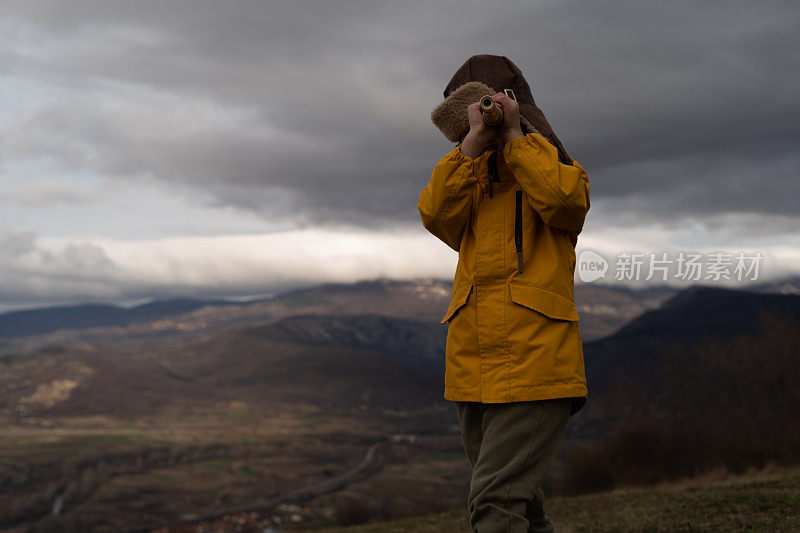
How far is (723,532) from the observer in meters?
6.88

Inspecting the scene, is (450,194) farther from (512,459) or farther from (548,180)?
(512,459)

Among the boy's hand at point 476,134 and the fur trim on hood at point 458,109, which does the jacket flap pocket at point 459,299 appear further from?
the fur trim on hood at point 458,109

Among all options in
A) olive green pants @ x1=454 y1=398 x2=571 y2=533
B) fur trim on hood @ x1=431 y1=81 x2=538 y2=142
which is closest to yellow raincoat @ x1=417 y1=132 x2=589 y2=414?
olive green pants @ x1=454 y1=398 x2=571 y2=533

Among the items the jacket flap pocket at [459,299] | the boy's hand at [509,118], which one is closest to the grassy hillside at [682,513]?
the jacket flap pocket at [459,299]

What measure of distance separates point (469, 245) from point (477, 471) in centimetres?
146

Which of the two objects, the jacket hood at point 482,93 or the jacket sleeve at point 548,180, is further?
the jacket hood at point 482,93

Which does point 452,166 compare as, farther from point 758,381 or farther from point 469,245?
point 758,381

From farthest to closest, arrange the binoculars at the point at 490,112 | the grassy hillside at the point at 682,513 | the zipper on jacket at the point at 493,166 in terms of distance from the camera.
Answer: the grassy hillside at the point at 682,513 → the zipper on jacket at the point at 493,166 → the binoculars at the point at 490,112

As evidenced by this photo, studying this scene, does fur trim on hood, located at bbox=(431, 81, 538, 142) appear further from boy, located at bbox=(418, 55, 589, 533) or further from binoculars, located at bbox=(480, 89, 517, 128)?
binoculars, located at bbox=(480, 89, 517, 128)

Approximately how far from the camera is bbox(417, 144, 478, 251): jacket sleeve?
4039mm

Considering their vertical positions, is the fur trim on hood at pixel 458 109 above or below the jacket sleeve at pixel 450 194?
above

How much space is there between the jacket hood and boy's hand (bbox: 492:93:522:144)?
166 mm

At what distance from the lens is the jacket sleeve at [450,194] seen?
4.04m

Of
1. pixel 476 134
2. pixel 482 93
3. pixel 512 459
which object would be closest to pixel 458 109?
pixel 482 93
